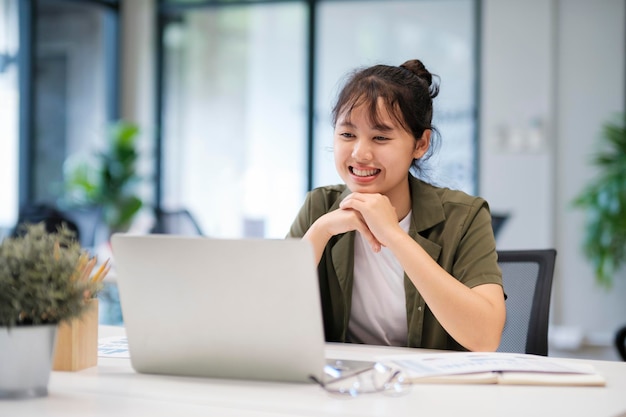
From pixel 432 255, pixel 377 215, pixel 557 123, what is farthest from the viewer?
pixel 557 123

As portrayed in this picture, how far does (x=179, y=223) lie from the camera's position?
4012mm

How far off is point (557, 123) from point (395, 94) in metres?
4.44

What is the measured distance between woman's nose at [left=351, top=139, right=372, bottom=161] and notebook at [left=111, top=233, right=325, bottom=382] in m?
0.77

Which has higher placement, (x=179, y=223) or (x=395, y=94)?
(x=395, y=94)

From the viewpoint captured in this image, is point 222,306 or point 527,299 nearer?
point 222,306

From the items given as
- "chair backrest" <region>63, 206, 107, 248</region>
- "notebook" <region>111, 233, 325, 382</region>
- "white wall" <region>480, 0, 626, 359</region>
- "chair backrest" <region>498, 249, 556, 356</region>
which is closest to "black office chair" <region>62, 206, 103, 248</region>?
"chair backrest" <region>63, 206, 107, 248</region>

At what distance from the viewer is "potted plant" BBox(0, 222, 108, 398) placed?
1.12 metres

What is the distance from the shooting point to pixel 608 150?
19.5ft

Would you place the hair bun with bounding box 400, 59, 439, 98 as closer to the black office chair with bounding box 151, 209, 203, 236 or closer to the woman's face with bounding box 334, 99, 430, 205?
the woman's face with bounding box 334, 99, 430, 205

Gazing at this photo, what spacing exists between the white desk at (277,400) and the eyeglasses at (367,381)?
0.06ft

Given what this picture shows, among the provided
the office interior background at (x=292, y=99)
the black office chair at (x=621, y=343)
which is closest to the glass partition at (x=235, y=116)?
the office interior background at (x=292, y=99)

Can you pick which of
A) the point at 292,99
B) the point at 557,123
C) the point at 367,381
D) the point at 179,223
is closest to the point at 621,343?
the point at 367,381

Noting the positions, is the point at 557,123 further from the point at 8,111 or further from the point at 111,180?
the point at 8,111

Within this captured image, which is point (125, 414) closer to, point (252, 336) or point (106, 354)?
point (252, 336)
